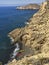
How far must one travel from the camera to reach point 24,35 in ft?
266

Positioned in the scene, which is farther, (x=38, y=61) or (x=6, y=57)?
(x=6, y=57)

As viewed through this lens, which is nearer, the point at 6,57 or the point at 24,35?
the point at 6,57

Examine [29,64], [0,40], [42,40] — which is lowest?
[0,40]

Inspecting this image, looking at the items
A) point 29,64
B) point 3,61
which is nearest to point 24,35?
point 3,61

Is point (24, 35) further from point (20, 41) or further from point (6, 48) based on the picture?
point (6, 48)

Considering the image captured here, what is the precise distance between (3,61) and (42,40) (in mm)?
11542

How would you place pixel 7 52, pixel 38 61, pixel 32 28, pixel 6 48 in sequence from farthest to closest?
1. pixel 32 28
2. pixel 6 48
3. pixel 7 52
4. pixel 38 61

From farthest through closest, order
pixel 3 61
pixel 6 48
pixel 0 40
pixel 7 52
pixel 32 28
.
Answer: pixel 0 40 → pixel 32 28 → pixel 6 48 → pixel 7 52 → pixel 3 61

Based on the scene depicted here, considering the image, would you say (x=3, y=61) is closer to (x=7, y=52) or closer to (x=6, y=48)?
(x=7, y=52)

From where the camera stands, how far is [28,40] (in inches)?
2938

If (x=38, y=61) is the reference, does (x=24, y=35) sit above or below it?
below

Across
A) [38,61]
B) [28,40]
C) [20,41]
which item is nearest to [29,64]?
[38,61]

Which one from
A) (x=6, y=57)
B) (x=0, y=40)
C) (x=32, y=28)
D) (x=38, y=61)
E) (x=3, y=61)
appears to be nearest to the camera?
(x=38, y=61)

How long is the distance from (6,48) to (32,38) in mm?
9453
